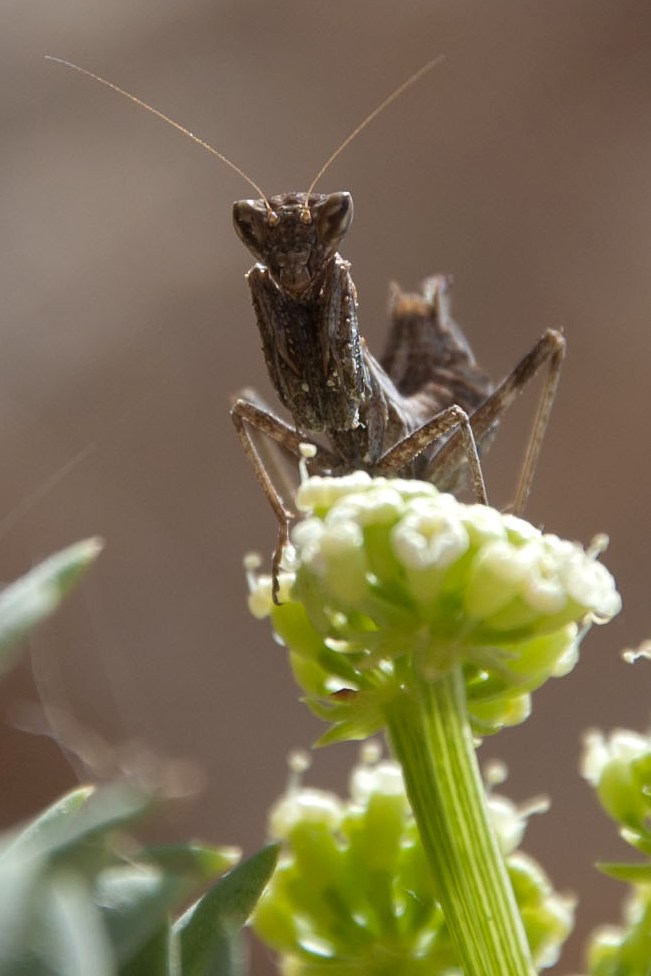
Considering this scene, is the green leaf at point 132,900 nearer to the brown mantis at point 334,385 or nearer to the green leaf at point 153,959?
the green leaf at point 153,959

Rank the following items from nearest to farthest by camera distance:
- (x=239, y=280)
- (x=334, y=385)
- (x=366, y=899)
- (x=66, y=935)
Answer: (x=66, y=935) → (x=366, y=899) → (x=334, y=385) → (x=239, y=280)

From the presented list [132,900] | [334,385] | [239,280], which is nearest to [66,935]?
[132,900]


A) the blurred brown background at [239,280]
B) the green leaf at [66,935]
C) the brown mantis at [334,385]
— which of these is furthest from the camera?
the blurred brown background at [239,280]

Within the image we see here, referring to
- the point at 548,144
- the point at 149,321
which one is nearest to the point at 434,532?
the point at 149,321

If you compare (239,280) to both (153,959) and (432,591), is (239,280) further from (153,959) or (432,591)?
(153,959)

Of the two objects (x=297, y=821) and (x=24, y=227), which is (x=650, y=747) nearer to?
(x=297, y=821)

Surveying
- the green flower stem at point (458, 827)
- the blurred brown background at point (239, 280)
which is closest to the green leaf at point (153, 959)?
the green flower stem at point (458, 827)

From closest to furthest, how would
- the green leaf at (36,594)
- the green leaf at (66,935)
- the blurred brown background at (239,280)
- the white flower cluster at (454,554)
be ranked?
1. the green leaf at (66,935)
2. the green leaf at (36,594)
3. the white flower cluster at (454,554)
4. the blurred brown background at (239,280)
